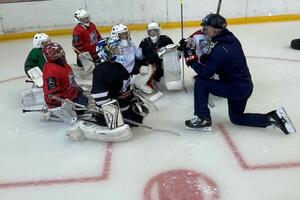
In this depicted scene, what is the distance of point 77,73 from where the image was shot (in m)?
4.50

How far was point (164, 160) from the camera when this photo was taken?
2.79 meters

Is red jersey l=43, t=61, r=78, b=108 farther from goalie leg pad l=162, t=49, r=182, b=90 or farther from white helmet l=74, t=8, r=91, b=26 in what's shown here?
white helmet l=74, t=8, r=91, b=26

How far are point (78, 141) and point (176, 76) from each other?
48.4 inches

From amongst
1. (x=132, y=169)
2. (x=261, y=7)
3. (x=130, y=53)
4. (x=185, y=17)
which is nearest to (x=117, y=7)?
(x=185, y=17)

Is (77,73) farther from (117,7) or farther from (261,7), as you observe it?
(261,7)

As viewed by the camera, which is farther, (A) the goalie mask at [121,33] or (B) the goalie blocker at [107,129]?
(A) the goalie mask at [121,33]

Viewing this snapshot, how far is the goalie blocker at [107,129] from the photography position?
289cm

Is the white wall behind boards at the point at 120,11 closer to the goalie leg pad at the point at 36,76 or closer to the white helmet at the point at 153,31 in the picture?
the white helmet at the point at 153,31

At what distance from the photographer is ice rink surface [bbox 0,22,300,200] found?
2.46m

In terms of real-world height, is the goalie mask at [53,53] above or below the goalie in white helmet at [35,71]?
above

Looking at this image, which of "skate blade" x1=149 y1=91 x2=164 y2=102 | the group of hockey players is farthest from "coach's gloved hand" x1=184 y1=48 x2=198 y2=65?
"skate blade" x1=149 y1=91 x2=164 y2=102

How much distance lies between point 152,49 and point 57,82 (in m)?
1.06

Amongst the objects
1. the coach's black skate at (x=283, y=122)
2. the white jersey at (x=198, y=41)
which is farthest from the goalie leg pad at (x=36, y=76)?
the coach's black skate at (x=283, y=122)

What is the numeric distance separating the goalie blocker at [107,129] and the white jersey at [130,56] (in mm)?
923
